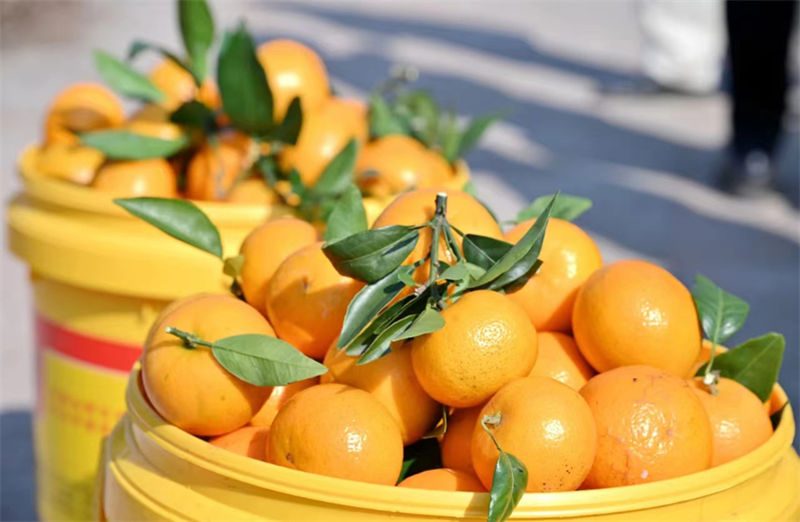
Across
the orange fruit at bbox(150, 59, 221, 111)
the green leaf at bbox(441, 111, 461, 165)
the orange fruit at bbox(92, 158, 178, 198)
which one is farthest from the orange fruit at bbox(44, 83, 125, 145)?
the green leaf at bbox(441, 111, 461, 165)

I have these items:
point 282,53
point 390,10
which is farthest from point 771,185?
point 390,10

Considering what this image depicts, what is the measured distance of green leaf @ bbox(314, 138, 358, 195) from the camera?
2049 mm

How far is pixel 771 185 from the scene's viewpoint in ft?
17.5

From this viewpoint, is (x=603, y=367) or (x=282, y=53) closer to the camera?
(x=603, y=367)

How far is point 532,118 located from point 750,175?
200 cm

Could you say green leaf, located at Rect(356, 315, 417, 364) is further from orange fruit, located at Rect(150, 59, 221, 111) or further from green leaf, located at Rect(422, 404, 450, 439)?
orange fruit, located at Rect(150, 59, 221, 111)

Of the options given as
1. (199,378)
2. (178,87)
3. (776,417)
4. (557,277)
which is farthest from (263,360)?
(178,87)

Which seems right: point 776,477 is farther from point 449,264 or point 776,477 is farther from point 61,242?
point 61,242

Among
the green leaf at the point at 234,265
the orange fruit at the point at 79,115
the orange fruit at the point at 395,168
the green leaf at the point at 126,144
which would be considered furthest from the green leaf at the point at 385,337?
the orange fruit at the point at 79,115

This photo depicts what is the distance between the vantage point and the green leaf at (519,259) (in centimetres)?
127

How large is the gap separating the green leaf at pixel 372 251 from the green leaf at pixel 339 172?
2.47ft

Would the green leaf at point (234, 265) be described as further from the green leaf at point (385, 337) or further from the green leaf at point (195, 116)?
Result: the green leaf at point (195, 116)

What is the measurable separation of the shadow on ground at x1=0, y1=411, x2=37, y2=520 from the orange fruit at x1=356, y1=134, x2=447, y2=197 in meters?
1.31

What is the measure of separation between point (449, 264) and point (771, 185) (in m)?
4.39
